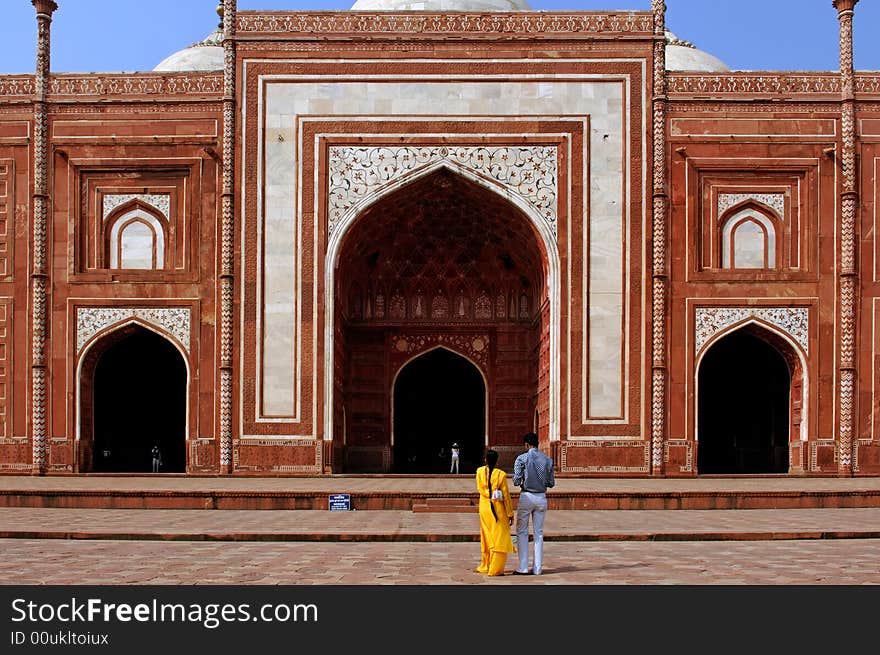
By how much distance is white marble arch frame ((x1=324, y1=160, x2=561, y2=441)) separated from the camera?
14.7m

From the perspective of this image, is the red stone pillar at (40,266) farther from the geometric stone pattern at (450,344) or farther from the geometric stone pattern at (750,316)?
the geometric stone pattern at (750,316)

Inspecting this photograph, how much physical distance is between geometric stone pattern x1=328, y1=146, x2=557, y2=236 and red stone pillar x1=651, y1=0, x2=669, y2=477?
1290 mm

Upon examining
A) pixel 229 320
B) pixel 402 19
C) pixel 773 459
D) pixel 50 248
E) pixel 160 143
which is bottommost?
pixel 773 459

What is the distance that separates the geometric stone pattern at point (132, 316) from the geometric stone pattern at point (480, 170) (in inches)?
93.5

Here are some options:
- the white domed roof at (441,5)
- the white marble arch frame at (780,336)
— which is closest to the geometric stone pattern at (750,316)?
the white marble arch frame at (780,336)

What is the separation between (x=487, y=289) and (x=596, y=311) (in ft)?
8.45

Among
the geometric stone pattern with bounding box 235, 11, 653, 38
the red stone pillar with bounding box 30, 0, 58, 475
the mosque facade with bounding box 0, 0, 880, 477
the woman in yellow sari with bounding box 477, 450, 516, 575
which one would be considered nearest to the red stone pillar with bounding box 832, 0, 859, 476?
the mosque facade with bounding box 0, 0, 880, 477

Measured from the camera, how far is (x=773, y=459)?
1628 cm

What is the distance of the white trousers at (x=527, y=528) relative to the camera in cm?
591

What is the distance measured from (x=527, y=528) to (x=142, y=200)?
1038 centimetres

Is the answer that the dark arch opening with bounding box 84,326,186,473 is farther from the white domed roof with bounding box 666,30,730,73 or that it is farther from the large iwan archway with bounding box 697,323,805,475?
the white domed roof with bounding box 666,30,730,73

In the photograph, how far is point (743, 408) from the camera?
17.2 metres

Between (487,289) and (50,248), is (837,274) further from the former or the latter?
(50,248)

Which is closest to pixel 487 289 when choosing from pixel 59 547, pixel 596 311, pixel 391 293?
pixel 391 293
